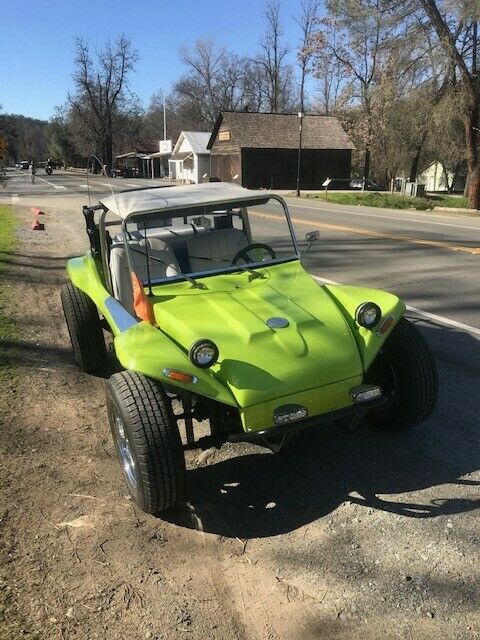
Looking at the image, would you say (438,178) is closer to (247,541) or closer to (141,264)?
(141,264)

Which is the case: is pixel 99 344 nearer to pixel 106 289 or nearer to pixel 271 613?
pixel 106 289

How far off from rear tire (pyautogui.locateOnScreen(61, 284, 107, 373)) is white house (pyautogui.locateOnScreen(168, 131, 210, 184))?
52841mm

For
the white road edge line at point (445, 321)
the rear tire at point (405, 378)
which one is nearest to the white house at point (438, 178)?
the white road edge line at point (445, 321)

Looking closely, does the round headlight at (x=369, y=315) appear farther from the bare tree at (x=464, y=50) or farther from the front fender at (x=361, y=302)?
the bare tree at (x=464, y=50)

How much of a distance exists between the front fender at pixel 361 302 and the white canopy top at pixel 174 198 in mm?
1076

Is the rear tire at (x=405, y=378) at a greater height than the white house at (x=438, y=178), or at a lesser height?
lesser

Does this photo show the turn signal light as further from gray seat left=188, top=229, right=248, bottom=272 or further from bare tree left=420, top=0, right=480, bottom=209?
bare tree left=420, top=0, right=480, bottom=209

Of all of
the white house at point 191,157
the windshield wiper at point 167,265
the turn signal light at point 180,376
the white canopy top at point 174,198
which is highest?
the white house at point 191,157

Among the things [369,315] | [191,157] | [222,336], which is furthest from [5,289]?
[191,157]

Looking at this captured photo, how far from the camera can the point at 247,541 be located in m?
3.00

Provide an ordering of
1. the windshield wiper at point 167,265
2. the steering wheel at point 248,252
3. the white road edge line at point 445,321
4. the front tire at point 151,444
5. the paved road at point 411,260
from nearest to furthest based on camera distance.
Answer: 1. the front tire at point 151,444
2. the windshield wiper at point 167,265
3. the steering wheel at point 248,252
4. the white road edge line at point 445,321
5. the paved road at point 411,260

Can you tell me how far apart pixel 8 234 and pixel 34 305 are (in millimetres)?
7968

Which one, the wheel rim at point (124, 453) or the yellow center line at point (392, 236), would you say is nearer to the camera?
the wheel rim at point (124, 453)

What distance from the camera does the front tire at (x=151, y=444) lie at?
9.78 feet
